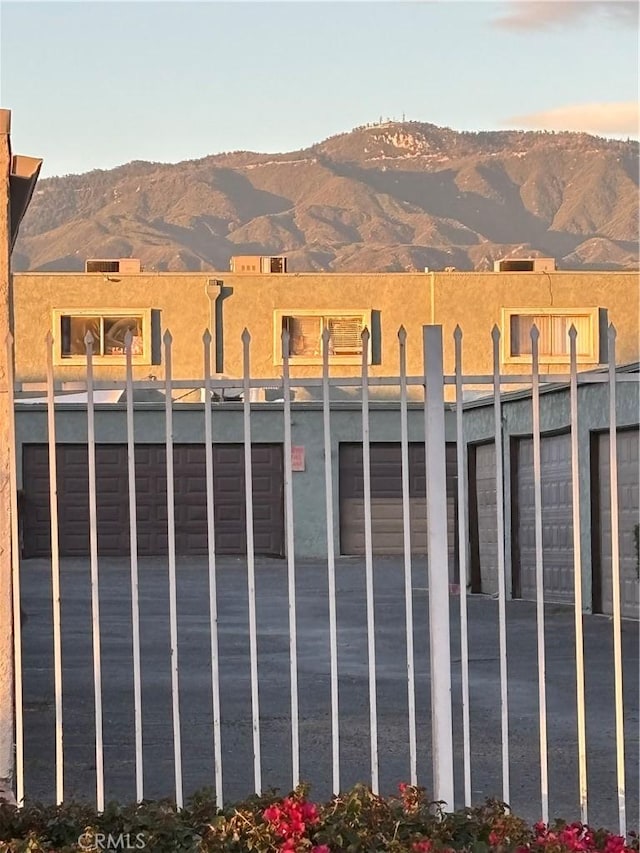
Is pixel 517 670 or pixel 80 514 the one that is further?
pixel 80 514

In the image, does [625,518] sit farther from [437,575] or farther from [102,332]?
[102,332]

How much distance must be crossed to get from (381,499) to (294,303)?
11015 mm

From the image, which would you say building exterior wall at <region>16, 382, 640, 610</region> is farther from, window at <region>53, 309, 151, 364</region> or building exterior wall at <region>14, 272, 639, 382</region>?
window at <region>53, 309, 151, 364</region>

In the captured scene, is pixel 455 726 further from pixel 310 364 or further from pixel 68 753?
pixel 310 364

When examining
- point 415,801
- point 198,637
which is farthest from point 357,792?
point 198,637

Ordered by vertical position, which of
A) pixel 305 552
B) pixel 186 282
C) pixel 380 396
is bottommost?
pixel 305 552

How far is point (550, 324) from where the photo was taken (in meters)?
47.4

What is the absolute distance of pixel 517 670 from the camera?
Answer: 47.3ft

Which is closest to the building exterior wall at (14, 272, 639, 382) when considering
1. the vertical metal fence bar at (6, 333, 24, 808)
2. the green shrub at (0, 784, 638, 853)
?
the vertical metal fence bar at (6, 333, 24, 808)

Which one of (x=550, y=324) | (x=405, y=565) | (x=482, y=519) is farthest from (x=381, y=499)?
(x=405, y=565)

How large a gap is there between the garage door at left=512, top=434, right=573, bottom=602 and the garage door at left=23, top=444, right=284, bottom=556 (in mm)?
11417

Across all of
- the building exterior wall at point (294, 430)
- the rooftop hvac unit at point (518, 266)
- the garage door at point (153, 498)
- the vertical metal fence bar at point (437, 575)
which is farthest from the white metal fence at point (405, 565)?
the rooftop hvac unit at point (518, 266)

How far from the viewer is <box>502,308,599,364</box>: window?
147 ft

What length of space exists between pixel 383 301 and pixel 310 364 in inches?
125
